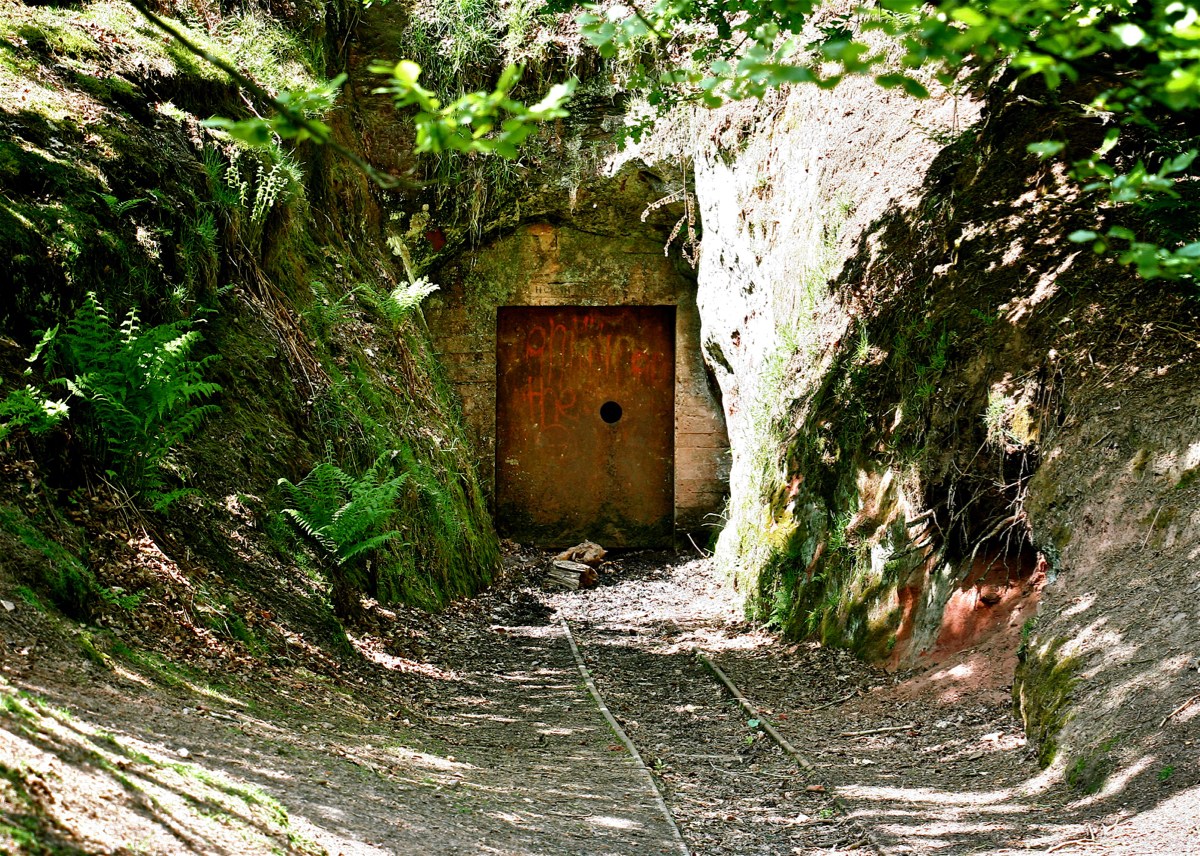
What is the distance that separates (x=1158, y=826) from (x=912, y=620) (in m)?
2.63

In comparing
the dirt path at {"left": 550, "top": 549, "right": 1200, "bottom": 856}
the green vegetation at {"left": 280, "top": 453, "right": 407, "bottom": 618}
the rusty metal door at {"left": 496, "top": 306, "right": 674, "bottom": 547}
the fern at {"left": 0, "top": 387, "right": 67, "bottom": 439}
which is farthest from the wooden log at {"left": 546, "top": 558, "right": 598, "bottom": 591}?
the fern at {"left": 0, "top": 387, "right": 67, "bottom": 439}

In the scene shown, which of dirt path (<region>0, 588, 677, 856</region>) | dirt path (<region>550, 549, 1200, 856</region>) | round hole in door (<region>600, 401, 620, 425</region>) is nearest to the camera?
dirt path (<region>0, 588, 677, 856</region>)

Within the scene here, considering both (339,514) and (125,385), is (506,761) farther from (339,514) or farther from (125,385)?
(125,385)

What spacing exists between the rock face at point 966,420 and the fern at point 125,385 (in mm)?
4472

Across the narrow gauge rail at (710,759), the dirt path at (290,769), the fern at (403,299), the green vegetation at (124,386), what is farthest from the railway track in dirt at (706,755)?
the fern at (403,299)

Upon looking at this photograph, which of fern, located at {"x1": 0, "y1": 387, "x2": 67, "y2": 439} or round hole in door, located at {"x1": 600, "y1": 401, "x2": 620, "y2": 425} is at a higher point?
fern, located at {"x1": 0, "y1": 387, "x2": 67, "y2": 439}

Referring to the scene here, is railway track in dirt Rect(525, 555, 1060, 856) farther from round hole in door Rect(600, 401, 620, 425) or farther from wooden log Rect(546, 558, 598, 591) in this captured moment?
round hole in door Rect(600, 401, 620, 425)

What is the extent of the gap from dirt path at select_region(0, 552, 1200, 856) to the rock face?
38 centimetres

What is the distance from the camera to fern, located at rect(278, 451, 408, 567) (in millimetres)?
5992

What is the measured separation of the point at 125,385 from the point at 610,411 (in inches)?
315

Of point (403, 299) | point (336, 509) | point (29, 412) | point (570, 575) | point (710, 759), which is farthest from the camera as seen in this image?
point (570, 575)

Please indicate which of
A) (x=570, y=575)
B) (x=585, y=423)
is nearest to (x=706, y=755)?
(x=570, y=575)

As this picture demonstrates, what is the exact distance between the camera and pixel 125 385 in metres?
4.61

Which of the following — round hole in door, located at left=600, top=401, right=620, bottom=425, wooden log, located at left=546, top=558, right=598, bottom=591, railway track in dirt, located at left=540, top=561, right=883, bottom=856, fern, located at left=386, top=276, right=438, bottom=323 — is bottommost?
wooden log, located at left=546, top=558, right=598, bottom=591
